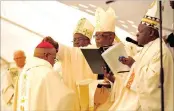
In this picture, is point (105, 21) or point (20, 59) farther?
point (20, 59)

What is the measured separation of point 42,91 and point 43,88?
0.07 feet

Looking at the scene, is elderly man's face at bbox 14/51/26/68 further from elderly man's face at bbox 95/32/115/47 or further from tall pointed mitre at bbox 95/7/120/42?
elderly man's face at bbox 95/32/115/47

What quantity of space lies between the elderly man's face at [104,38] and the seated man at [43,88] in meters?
0.55

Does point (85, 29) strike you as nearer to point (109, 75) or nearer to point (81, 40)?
point (81, 40)

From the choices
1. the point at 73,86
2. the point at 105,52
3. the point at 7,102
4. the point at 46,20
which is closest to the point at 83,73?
the point at 73,86

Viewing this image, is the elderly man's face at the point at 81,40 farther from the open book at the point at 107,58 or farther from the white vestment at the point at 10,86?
the white vestment at the point at 10,86

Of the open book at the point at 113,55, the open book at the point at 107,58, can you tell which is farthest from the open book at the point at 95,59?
the open book at the point at 113,55

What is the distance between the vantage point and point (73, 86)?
3680 mm

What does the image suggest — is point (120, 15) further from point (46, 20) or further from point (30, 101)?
point (30, 101)

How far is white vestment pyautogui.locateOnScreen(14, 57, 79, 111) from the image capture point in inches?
106

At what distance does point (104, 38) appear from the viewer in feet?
11.3

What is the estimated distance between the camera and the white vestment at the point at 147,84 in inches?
107

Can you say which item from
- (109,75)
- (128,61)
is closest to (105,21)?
(109,75)

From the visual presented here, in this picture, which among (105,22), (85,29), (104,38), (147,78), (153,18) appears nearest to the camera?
(147,78)
